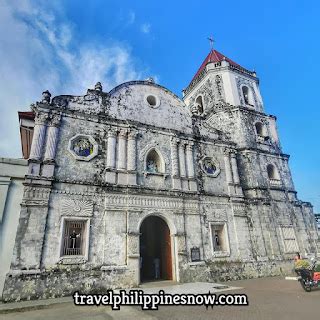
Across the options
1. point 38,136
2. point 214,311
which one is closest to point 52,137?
point 38,136

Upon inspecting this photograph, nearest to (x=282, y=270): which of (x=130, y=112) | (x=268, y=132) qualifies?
(x=268, y=132)

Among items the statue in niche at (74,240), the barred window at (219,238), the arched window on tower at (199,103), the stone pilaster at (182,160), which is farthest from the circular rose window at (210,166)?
the statue in niche at (74,240)

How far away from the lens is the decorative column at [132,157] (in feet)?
42.4

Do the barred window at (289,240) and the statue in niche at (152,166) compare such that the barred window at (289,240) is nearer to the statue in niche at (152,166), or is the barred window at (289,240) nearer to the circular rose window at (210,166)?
the circular rose window at (210,166)

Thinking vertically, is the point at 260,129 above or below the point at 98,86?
below

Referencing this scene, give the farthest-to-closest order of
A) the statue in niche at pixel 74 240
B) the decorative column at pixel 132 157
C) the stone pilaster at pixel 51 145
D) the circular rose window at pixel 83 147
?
1. the decorative column at pixel 132 157
2. the circular rose window at pixel 83 147
3. the stone pilaster at pixel 51 145
4. the statue in niche at pixel 74 240

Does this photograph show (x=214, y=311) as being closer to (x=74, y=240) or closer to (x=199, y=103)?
(x=74, y=240)

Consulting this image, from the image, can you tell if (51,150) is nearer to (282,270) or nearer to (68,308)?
(68,308)

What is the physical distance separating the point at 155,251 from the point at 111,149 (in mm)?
7011

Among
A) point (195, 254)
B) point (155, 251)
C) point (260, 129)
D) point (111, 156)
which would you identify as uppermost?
point (260, 129)

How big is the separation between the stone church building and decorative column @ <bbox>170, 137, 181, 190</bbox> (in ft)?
0.21

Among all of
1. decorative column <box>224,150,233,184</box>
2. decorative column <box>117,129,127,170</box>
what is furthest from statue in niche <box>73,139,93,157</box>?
decorative column <box>224,150,233,184</box>

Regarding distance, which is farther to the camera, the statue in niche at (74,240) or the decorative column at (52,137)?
the decorative column at (52,137)

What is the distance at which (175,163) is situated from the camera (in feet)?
47.8
